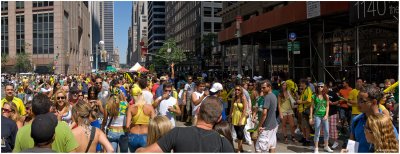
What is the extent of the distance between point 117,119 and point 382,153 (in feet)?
14.8

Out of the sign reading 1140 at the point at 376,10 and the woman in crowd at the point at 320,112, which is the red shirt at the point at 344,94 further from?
the sign reading 1140 at the point at 376,10

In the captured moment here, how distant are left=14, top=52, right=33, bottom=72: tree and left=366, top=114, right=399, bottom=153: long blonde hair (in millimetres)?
80907

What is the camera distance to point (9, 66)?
83000 mm

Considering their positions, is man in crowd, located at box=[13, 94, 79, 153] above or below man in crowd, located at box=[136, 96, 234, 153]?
below

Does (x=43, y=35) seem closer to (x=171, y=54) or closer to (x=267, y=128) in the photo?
(x=171, y=54)

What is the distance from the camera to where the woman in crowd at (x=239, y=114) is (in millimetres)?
8320

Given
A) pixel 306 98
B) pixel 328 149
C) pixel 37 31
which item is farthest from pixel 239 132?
pixel 37 31

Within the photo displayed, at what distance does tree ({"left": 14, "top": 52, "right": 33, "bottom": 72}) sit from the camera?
76.3 meters

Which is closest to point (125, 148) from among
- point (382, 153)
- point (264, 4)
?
point (382, 153)

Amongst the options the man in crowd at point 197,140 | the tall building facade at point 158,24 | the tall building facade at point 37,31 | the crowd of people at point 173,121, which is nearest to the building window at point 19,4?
the tall building facade at point 37,31

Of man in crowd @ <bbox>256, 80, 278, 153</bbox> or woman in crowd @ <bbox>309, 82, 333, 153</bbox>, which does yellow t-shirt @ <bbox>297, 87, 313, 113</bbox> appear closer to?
woman in crowd @ <bbox>309, 82, 333, 153</bbox>

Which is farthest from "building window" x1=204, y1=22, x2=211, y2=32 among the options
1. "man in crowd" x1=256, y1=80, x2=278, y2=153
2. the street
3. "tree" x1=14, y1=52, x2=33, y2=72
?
"man in crowd" x1=256, y1=80, x2=278, y2=153

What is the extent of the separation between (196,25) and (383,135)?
86085 millimetres

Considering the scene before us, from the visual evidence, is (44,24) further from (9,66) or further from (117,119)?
(117,119)
